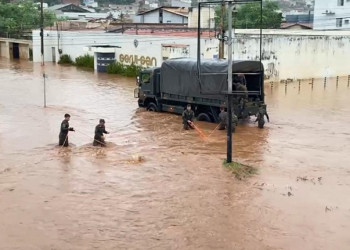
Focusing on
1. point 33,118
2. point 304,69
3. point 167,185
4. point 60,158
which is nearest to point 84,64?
point 304,69

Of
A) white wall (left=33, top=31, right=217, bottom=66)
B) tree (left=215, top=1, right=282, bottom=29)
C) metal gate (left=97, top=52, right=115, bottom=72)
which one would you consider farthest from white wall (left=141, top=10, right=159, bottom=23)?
metal gate (left=97, top=52, right=115, bottom=72)

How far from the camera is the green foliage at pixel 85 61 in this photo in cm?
4691

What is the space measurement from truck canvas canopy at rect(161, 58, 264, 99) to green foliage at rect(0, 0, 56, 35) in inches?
1735

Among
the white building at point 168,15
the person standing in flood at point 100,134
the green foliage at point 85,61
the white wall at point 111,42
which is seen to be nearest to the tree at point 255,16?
the white building at point 168,15

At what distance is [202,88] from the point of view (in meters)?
22.1

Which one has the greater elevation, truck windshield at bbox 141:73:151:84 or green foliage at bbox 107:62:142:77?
truck windshield at bbox 141:73:151:84

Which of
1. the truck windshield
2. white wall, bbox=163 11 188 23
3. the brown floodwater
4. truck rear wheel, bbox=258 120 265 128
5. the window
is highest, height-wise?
white wall, bbox=163 11 188 23

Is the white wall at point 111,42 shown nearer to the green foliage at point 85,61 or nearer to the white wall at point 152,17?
the green foliage at point 85,61

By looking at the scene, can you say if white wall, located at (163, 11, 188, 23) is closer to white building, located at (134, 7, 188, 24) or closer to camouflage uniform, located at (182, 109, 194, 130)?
white building, located at (134, 7, 188, 24)

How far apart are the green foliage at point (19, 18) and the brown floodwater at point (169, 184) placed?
136 feet

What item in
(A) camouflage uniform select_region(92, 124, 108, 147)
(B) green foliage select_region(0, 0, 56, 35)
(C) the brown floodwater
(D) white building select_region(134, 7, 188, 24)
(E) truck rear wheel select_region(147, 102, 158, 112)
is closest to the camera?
(C) the brown floodwater

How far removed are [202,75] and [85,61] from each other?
27.5m

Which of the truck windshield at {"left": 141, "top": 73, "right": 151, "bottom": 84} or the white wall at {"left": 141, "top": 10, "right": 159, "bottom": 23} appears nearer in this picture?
the truck windshield at {"left": 141, "top": 73, "right": 151, "bottom": 84}

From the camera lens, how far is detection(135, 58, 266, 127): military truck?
834 inches
